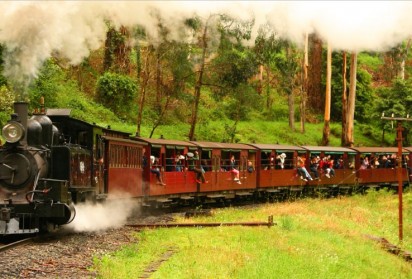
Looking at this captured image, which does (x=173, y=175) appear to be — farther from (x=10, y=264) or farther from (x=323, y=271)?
(x=10, y=264)

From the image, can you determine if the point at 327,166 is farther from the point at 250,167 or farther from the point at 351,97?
the point at 351,97

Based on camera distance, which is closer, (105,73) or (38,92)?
(38,92)

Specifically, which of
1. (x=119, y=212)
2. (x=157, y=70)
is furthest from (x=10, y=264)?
(x=157, y=70)

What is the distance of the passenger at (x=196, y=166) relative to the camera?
25200 mm

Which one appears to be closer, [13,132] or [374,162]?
[13,132]

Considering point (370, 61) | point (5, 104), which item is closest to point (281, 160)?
point (5, 104)

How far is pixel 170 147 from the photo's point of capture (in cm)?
2400

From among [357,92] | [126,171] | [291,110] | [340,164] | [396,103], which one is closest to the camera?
[126,171]

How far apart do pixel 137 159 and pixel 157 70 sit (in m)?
20.8

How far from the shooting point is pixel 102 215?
17812 millimetres

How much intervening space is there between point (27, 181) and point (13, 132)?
3.16ft

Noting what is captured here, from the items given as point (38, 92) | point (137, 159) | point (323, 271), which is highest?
point (38, 92)

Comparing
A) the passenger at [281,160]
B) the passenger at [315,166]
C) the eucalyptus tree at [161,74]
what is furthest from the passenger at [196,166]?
the passenger at [315,166]

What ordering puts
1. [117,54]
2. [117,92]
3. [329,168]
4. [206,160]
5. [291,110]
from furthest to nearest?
[291,110]
[117,54]
[117,92]
[329,168]
[206,160]
